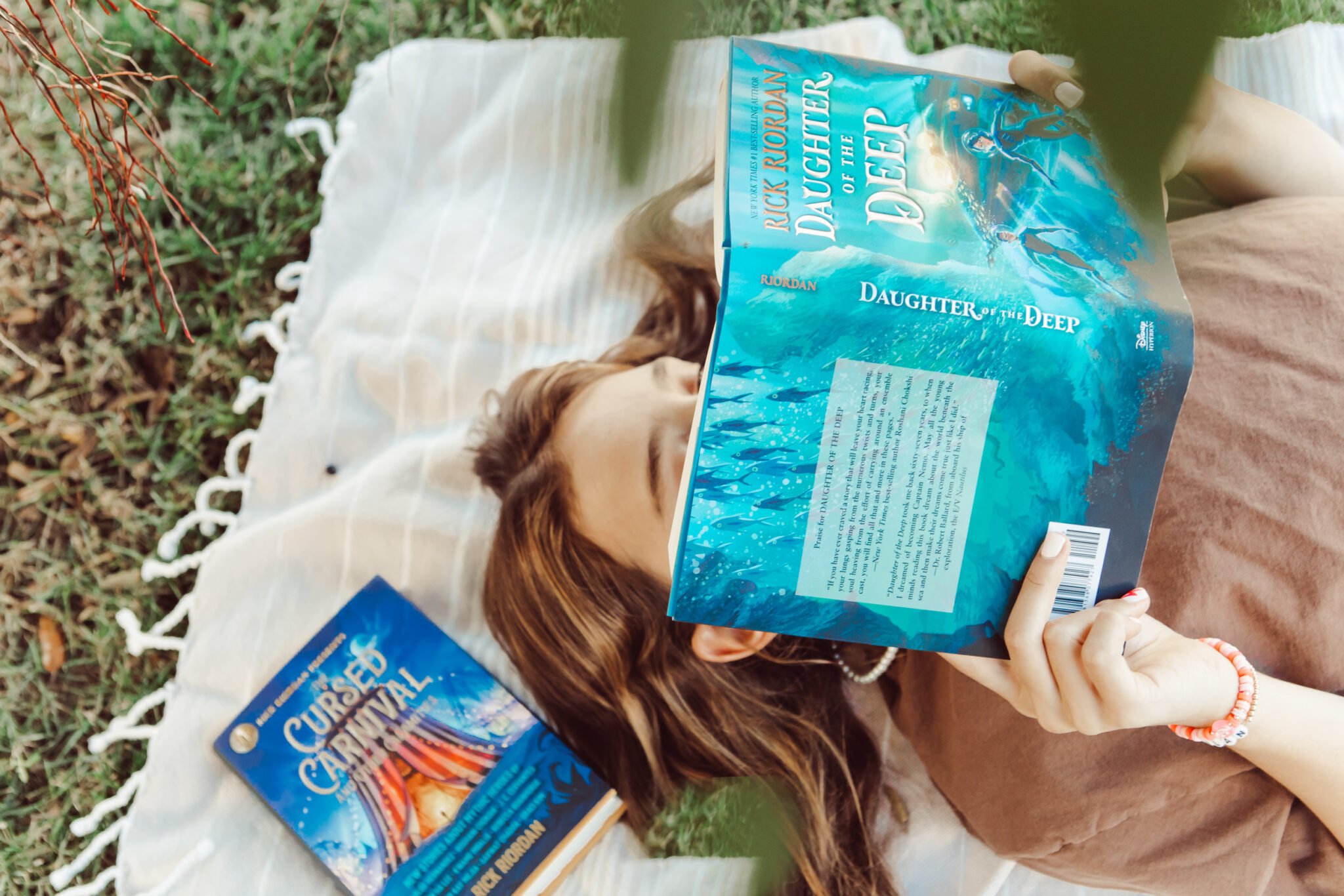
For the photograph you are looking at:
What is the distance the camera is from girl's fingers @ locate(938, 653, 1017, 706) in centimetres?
68

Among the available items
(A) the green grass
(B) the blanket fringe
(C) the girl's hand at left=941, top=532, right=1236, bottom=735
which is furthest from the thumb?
(B) the blanket fringe

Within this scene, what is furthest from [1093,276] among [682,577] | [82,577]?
[82,577]

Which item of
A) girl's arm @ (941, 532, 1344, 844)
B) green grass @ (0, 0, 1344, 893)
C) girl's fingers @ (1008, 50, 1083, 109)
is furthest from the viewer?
green grass @ (0, 0, 1344, 893)

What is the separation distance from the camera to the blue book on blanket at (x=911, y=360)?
474 millimetres

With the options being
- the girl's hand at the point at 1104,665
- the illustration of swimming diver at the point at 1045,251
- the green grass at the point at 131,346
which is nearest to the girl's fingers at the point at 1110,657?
the girl's hand at the point at 1104,665

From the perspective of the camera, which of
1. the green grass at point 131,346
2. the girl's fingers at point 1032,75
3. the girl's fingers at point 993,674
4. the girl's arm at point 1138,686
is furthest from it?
the green grass at point 131,346

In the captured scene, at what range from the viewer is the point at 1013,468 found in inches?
20.5

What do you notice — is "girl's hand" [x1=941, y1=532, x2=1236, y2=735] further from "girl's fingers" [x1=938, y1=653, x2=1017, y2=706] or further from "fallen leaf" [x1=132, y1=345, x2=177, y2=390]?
"fallen leaf" [x1=132, y1=345, x2=177, y2=390]

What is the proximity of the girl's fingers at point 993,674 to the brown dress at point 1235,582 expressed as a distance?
8cm

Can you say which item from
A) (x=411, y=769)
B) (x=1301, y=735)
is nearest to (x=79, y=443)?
(x=411, y=769)

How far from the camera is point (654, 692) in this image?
2.84 feet

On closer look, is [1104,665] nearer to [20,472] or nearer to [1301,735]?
[1301,735]

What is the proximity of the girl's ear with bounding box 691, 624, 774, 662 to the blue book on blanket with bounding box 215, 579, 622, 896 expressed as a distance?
0.57 ft

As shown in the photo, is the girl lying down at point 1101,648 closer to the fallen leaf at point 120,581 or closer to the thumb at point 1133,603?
the thumb at point 1133,603
